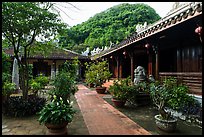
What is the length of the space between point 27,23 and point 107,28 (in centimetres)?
3523

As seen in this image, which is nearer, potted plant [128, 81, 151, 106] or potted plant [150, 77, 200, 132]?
potted plant [150, 77, 200, 132]

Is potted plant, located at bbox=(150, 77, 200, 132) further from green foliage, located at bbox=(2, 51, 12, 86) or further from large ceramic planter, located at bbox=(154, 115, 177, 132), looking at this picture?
green foliage, located at bbox=(2, 51, 12, 86)

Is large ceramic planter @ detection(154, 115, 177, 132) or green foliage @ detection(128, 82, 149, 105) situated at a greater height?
green foliage @ detection(128, 82, 149, 105)

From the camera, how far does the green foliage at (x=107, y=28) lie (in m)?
35.1

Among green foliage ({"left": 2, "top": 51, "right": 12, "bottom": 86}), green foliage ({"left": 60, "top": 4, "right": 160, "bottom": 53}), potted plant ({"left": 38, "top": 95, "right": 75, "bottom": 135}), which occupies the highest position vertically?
green foliage ({"left": 60, "top": 4, "right": 160, "bottom": 53})

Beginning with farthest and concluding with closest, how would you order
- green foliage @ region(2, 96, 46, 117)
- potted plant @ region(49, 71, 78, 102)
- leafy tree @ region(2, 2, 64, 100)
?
potted plant @ region(49, 71, 78, 102) < green foliage @ region(2, 96, 46, 117) < leafy tree @ region(2, 2, 64, 100)

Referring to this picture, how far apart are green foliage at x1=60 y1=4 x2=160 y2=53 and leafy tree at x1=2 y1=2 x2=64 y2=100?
27.6 metres

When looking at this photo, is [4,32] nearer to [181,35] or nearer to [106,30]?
[181,35]

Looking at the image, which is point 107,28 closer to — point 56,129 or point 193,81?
point 193,81

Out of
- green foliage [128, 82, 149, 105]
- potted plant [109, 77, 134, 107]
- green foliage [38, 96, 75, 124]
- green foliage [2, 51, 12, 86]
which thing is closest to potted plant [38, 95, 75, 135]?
green foliage [38, 96, 75, 124]

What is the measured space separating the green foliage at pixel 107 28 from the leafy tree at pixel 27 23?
27.6 metres

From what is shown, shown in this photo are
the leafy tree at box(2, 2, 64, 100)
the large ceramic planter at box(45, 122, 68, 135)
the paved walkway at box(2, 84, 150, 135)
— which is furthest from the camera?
the leafy tree at box(2, 2, 64, 100)

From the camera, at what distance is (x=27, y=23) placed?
5.66 metres

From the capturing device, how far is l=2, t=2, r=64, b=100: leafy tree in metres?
5.32
